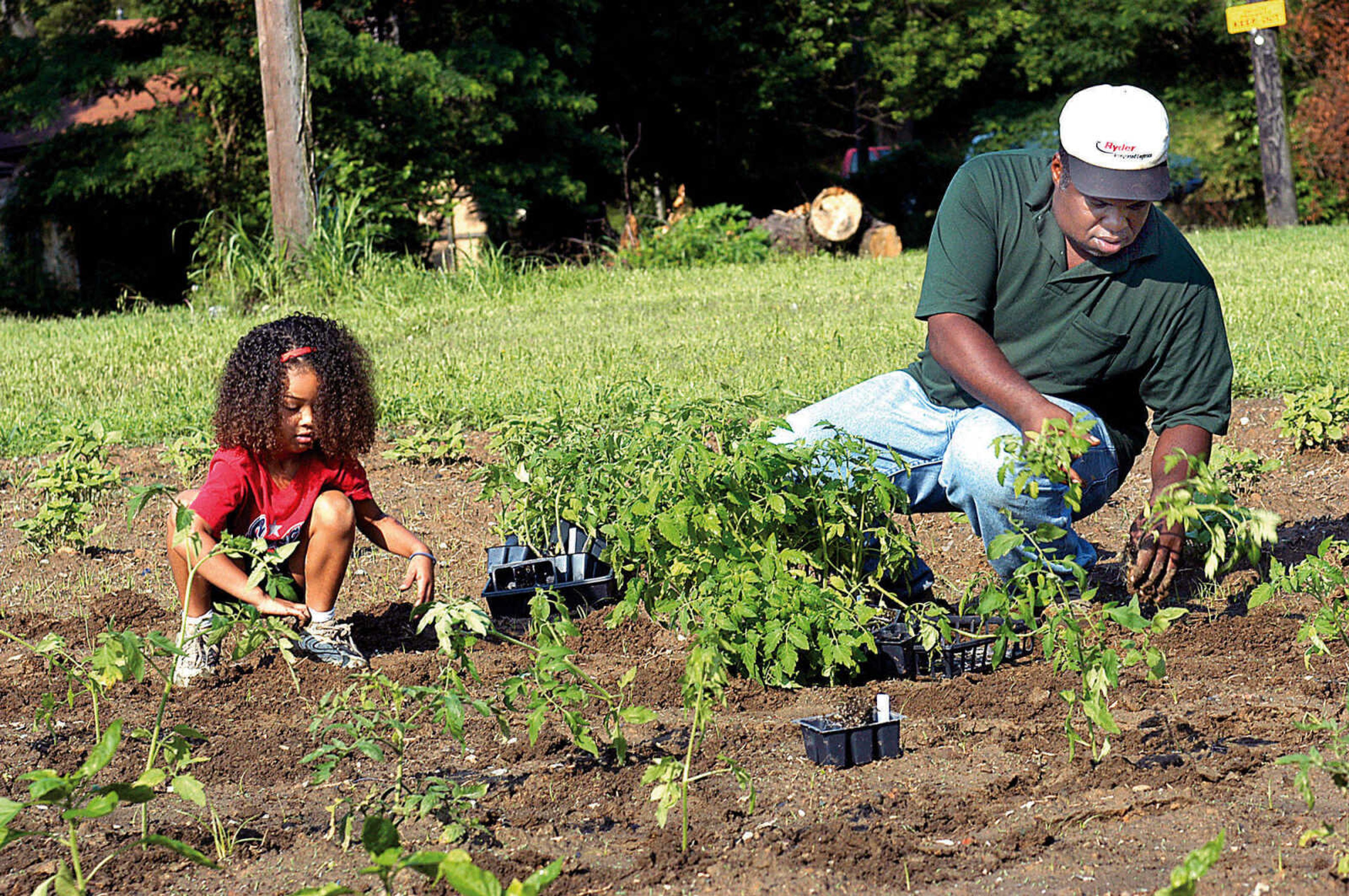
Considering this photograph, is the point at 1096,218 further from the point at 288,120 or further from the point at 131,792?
the point at 288,120

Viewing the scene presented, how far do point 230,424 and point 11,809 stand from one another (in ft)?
5.99

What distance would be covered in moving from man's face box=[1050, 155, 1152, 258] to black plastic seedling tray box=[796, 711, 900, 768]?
1.35 meters

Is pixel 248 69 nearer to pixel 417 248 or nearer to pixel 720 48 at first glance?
pixel 417 248

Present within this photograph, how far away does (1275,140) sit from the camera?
16.4 meters

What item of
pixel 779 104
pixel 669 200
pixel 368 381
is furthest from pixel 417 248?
pixel 368 381

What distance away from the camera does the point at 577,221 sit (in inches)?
677

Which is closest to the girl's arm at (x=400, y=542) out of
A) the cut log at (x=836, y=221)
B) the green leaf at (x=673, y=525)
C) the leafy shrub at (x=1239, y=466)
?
the green leaf at (x=673, y=525)

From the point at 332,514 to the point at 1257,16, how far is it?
560 inches

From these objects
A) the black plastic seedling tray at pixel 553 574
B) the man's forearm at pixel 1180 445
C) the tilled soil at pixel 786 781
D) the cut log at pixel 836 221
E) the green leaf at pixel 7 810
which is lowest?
the tilled soil at pixel 786 781

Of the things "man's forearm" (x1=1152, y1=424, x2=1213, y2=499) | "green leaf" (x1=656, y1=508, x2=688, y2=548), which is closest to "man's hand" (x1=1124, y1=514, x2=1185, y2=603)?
"man's forearm" (x1=1152, y1=424, x2=1213, y2=499)

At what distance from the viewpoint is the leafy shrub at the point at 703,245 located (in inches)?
553

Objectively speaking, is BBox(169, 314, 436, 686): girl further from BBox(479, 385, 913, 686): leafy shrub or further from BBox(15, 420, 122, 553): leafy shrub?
BBox(15, 420, 122, 553): leafy shrub

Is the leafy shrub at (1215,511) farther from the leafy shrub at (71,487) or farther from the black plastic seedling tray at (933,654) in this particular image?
the leafy shrub at (71,487)

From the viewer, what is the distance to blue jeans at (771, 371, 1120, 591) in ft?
11.7
